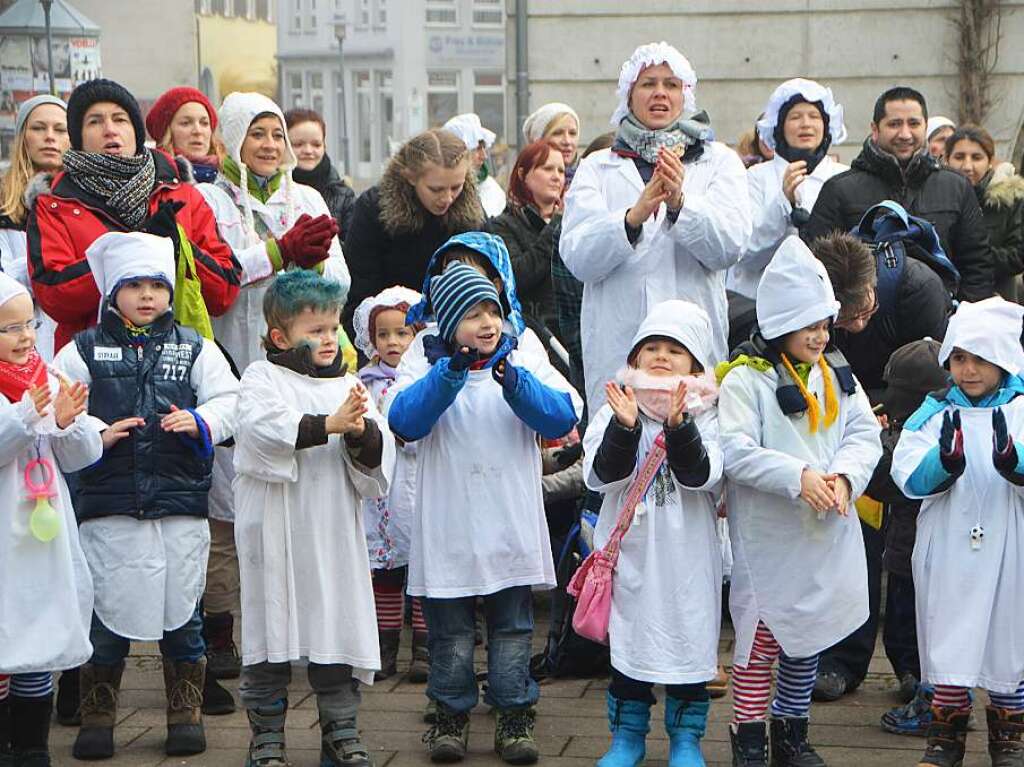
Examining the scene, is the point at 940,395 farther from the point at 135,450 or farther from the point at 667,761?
the point at 135,450

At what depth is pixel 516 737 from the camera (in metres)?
5.63

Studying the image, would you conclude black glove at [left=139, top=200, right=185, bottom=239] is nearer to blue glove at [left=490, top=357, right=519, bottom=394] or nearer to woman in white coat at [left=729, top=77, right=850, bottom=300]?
blue glove at [left=490, top=357, right=519, bottom=394]

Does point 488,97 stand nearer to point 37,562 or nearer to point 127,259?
point 127,259

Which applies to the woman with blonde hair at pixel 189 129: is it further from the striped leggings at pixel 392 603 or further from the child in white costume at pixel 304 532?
the child in white costume at pixel 304 532

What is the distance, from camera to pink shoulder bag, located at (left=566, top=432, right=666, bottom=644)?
5.39 meters

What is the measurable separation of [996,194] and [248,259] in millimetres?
4630

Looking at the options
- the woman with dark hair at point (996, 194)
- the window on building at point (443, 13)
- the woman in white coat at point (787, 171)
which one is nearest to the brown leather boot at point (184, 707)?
the woman in white coat at point (787, 171)

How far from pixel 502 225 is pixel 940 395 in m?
2.84

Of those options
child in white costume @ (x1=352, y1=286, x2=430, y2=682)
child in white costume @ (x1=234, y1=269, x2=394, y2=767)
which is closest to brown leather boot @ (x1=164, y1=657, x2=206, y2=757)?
child in white costume @ (x1=234, y1=269, x2=394, y2=767)

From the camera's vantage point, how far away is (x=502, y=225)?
7.88 meters

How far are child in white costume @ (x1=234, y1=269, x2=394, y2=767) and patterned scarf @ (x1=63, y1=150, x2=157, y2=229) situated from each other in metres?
1.04

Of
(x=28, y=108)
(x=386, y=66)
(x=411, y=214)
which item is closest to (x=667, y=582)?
(x=411, y=214)

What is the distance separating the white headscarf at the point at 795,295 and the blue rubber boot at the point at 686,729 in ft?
3.91

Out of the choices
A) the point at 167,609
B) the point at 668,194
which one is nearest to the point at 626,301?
the point at 668,194
